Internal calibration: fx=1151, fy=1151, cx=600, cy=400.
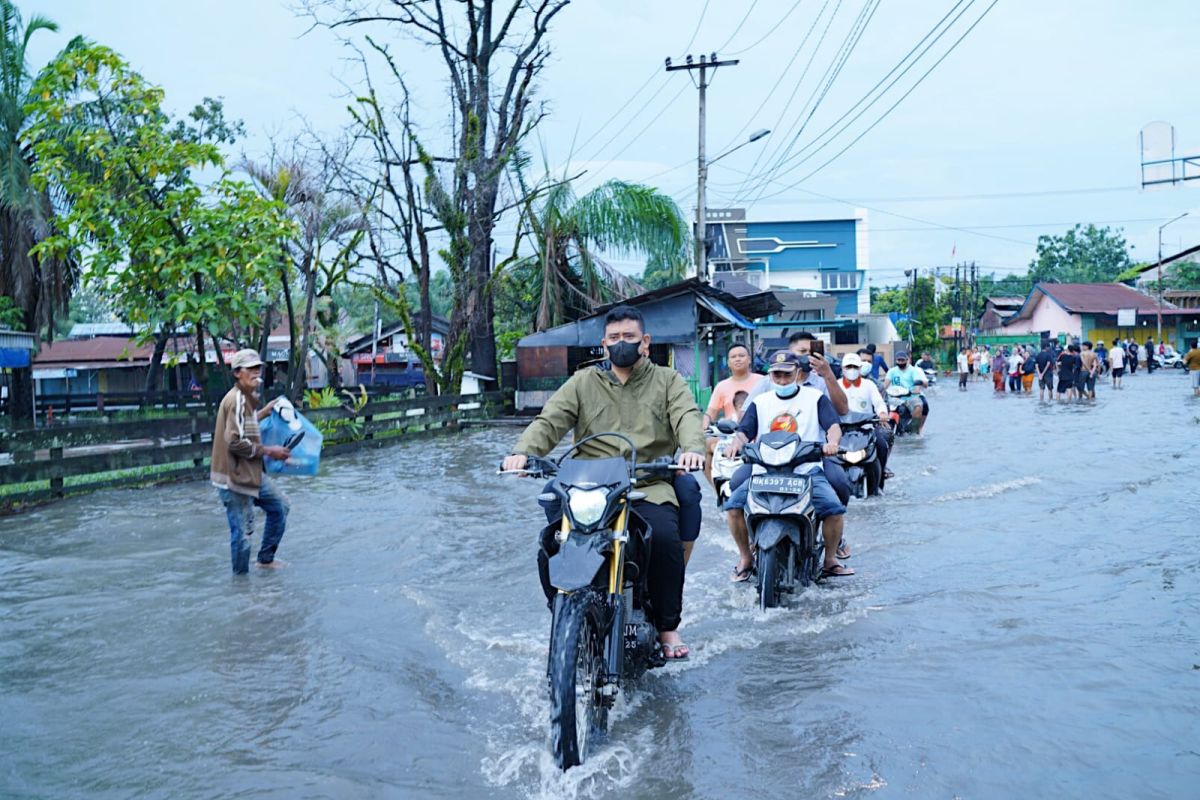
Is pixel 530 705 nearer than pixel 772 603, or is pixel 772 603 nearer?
pixel 530 705

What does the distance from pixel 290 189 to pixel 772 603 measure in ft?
58.7

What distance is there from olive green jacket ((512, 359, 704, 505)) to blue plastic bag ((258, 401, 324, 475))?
3.42 metres

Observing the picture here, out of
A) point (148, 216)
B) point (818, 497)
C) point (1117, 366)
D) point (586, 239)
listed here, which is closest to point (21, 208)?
point (148, 216)

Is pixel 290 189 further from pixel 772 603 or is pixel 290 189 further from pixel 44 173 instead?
pixel 772 603

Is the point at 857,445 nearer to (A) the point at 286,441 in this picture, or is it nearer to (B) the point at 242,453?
(A) the point at 286,441

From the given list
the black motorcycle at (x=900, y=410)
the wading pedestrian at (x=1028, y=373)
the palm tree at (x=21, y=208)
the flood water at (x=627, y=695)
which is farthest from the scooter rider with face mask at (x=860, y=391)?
the wading pedestrian at (x=1028, y=373)

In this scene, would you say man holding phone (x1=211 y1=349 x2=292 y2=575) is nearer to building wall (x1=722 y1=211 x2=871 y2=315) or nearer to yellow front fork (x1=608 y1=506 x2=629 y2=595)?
yellow front fork (x1=608 y1=506 x2=629 y2=595)

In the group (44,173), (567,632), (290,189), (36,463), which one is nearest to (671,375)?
(567,632)

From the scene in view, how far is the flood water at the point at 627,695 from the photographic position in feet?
15.3

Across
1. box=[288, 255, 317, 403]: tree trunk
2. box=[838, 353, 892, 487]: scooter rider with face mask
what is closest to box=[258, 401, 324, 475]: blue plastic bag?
box=[838, 353, 892, 487]: scooter rider with face mask

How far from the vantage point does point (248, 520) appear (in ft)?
28.0

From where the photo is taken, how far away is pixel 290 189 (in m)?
22.6

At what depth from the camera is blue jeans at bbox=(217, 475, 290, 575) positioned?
8328 millimetres

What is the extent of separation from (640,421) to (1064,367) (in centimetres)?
2799
